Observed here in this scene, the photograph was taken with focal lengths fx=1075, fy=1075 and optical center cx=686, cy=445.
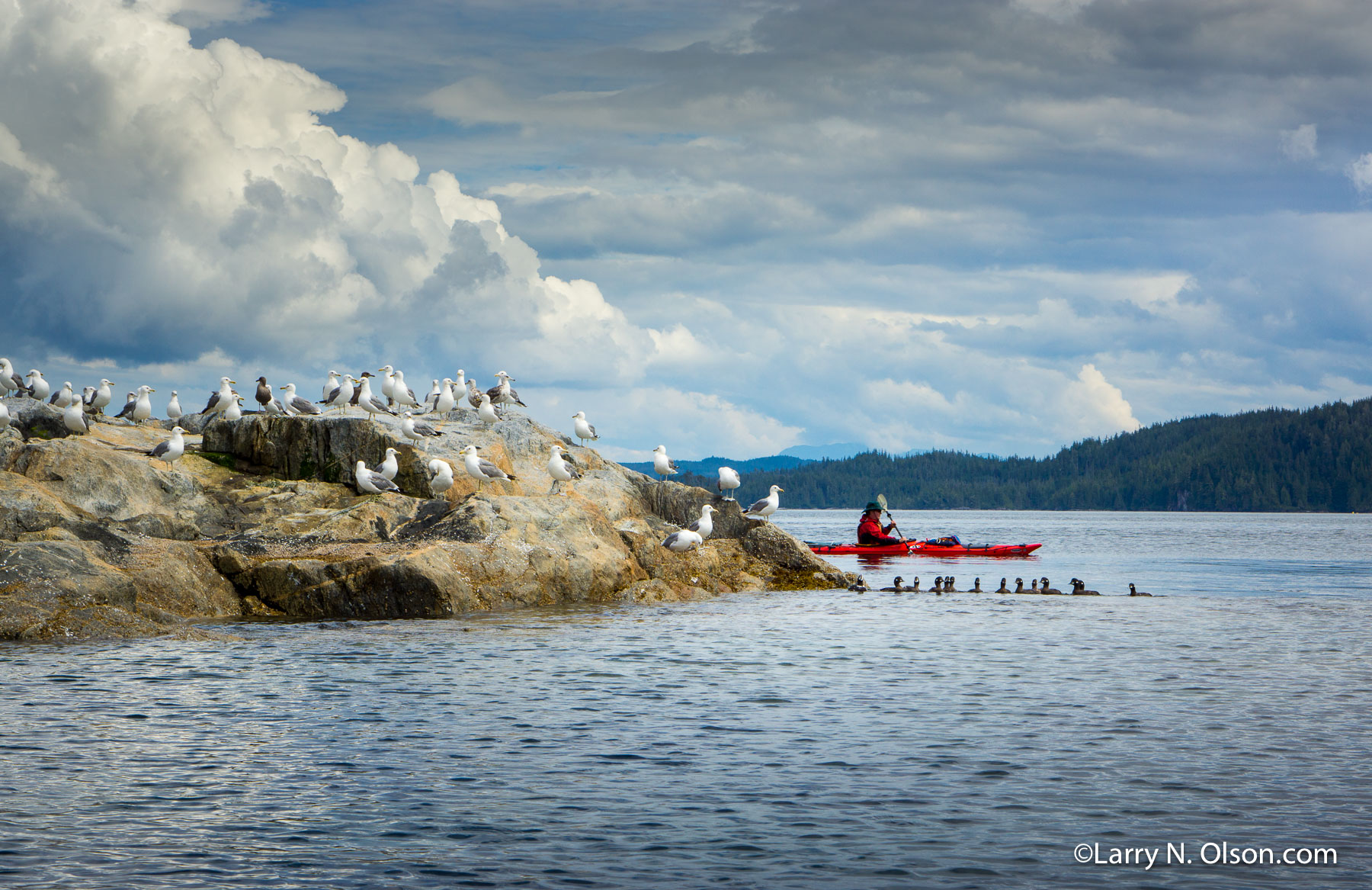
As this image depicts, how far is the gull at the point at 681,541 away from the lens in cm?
3169

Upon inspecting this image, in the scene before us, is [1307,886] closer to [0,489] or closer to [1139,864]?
[1139,864]

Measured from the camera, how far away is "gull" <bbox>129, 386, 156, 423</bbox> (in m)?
39.1

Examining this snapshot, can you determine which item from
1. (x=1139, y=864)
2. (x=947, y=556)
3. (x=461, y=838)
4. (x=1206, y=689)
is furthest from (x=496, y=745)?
(x=947, y=556)

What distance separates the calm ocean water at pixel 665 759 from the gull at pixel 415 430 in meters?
8.83

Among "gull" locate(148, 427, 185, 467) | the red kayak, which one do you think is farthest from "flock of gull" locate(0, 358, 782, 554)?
the red kayak

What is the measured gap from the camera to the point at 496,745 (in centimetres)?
1305

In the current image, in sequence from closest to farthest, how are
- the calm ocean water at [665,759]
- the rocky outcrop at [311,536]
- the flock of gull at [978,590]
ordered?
the calm ocean water at [665,759]
the rocky outcrop at [311,536]
the flock of gull at [978,590]

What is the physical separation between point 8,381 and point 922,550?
4956 centimetres

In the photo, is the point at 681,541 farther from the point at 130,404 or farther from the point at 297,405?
the point at 130,404

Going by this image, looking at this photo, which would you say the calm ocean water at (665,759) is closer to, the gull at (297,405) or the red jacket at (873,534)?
the gull at (297,405)

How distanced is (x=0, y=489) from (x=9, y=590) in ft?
17.2

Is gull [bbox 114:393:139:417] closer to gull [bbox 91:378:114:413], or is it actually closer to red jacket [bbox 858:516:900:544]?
gull [bbox 91:378:114:413]

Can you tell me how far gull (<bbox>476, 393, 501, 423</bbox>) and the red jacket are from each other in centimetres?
3389

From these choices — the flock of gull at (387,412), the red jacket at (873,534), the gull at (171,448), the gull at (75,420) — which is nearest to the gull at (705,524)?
the flock of gull at (387,412)
